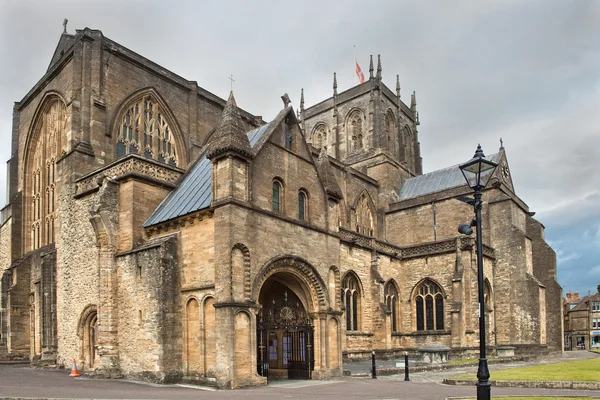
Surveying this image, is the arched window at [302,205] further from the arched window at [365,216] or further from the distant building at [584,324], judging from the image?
the distant building at [584,324]

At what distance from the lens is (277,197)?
20.8 metres

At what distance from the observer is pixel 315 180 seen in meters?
23.0

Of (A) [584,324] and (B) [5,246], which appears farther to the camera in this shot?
(A) [584,324]

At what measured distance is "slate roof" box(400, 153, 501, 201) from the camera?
150ft

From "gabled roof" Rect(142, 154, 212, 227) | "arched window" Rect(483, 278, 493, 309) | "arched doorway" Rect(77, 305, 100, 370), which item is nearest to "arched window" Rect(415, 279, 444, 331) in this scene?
"arched window" Rect(483, 278, 493, 309)

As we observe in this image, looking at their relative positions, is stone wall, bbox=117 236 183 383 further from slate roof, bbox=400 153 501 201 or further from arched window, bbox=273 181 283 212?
slate roof, bbox=400 153 501 201

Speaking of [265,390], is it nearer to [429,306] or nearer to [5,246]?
[429,306]

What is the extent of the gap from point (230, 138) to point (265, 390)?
27.1 ft

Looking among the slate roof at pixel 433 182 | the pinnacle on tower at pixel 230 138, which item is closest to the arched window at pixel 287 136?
the pinnacle on tower at pixel 230 138

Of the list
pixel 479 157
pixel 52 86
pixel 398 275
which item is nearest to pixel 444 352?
pixel 398 275

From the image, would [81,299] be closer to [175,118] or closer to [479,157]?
[175,118]

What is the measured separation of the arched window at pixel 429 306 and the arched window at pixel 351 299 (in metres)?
5.61

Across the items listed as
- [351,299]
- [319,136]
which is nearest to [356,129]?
[319,136]

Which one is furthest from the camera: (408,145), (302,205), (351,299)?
(408,145)
